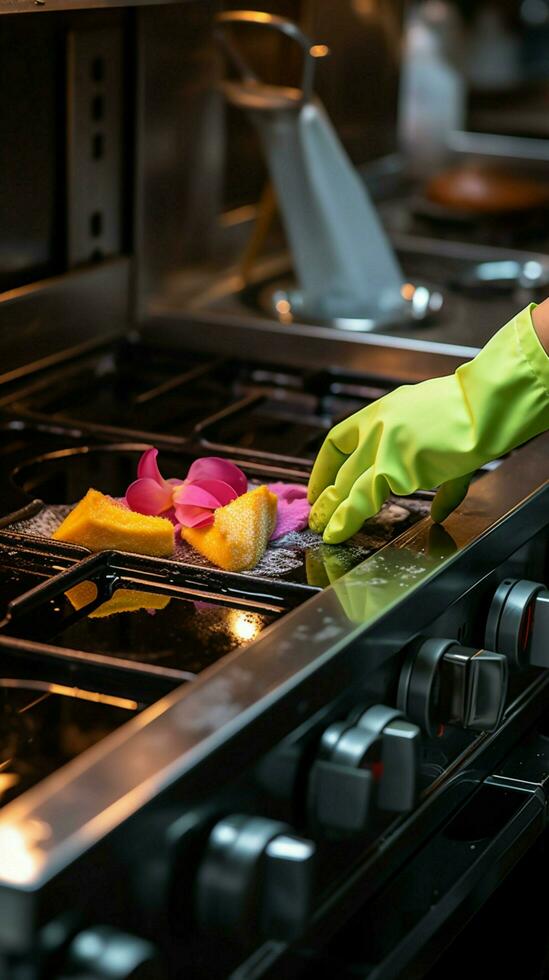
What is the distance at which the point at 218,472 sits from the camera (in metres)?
1.27

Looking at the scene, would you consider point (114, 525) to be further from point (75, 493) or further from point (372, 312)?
point (372, 312)

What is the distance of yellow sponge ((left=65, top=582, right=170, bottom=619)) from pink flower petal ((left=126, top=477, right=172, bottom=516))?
12 cm

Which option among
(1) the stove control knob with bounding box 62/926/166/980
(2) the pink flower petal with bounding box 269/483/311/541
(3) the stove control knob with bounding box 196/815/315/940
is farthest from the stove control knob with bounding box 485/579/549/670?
(1) the stove control knob with bounding box 62/926/166/980

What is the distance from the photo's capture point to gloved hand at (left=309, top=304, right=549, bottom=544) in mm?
1188

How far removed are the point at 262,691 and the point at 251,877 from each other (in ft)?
0.39

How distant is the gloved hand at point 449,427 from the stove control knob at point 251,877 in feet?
1.35

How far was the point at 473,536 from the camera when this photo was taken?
1186 mm

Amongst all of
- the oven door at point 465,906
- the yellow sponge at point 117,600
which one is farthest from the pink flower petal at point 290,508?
the oven door at point 465,906

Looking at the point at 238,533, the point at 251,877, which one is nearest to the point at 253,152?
the point at 238,533

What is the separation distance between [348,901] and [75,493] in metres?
0.47

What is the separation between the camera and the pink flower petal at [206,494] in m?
1.22

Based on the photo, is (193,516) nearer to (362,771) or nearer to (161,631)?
(161,631)

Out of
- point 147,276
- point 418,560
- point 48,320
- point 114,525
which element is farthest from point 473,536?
point 147,276

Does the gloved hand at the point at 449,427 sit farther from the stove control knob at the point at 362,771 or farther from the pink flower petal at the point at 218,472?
the stove control knob at the point at 362,771
